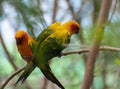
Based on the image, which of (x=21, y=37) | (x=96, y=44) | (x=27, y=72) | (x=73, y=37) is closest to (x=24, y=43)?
(x=21, y=37)

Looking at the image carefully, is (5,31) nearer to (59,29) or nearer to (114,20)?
(59,29)

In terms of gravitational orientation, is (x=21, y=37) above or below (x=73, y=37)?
above

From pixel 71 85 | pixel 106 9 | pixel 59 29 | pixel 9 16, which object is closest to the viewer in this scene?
pixel 106 9

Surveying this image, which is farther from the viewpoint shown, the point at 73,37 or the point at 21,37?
the point at 73,37

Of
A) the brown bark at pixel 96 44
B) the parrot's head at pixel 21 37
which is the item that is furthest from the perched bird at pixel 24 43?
the brown bark at pixel 96 44

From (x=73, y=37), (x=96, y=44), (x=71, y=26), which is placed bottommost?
(x=73, y=37)

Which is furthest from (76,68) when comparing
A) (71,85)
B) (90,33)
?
(90,33)

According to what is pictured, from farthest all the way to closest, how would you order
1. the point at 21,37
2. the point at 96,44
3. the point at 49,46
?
the point at 21,37 < the point at 49,46 < the point at 96,44

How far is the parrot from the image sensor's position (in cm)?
67

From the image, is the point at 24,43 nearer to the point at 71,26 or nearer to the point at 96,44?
the point at 71,26

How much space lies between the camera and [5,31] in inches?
81.7

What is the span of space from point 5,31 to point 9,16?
1.70 feet

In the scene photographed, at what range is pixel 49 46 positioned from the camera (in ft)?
2.38

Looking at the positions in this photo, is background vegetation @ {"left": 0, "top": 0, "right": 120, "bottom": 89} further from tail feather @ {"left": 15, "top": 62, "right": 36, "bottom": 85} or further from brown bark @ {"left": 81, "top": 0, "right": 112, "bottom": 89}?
brown bark @ {"left": 81, "top": 0, "right": 112, "bottom": 89}
